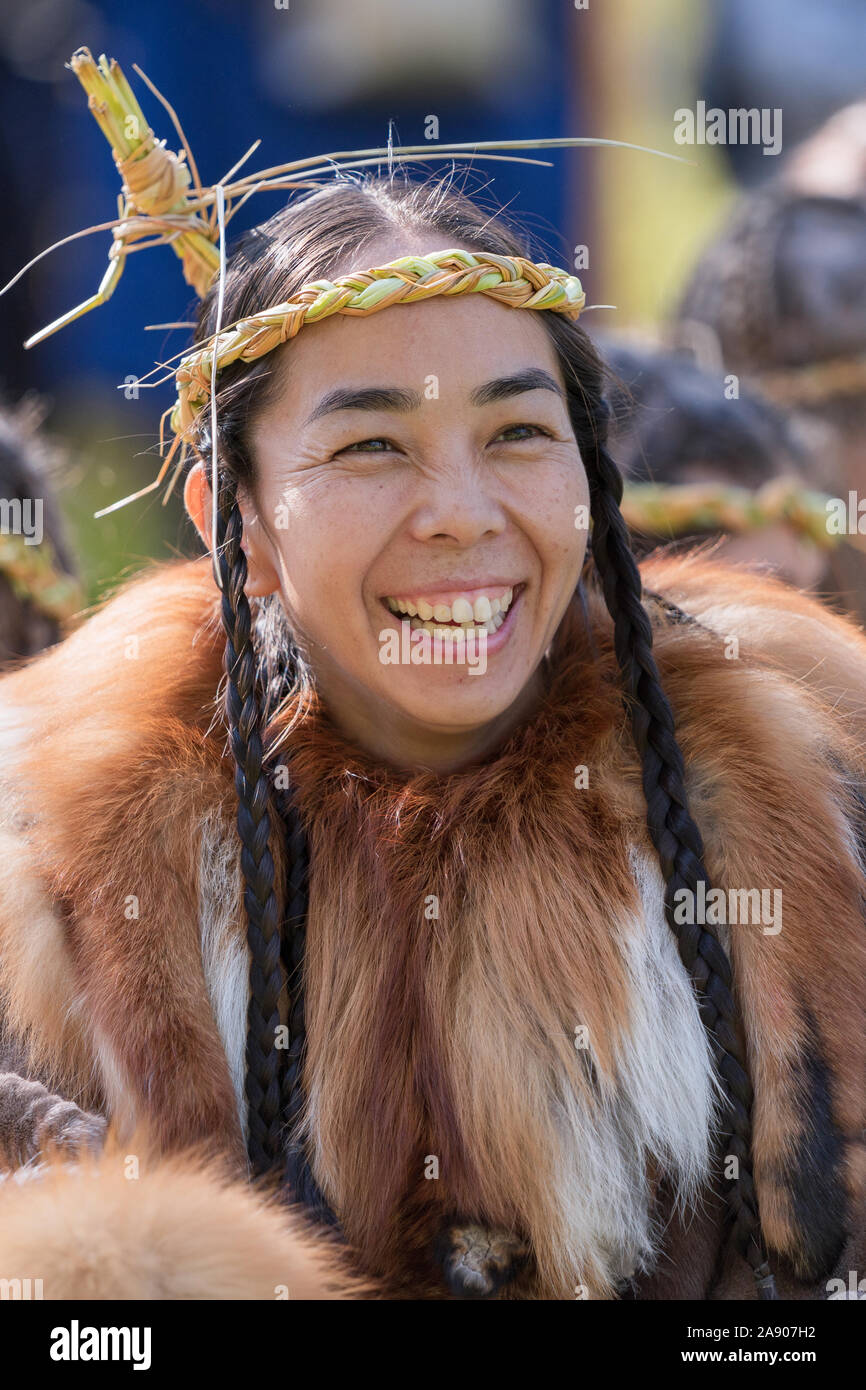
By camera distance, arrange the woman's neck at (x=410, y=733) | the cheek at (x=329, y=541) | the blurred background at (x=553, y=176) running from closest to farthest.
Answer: the cheek at (x=329, y=541) < the woman's neck at (x=410, y=733) < the blurred background at (x=553, y=176)

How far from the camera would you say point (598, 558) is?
58.9 inches

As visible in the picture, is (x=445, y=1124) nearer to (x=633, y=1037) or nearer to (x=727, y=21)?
(x=633, y=1037)

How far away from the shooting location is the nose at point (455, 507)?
4.30 ft

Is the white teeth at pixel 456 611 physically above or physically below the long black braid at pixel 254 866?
above

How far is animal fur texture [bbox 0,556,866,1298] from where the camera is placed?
1.24 metres

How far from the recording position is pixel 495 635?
54.6 inches

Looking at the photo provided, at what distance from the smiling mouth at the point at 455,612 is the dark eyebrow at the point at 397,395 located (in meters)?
0.20

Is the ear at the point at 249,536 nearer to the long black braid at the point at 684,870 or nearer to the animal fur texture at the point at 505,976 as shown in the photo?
the animal fur texture at the point at 505,976

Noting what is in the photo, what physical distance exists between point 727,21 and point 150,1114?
2.28 metres

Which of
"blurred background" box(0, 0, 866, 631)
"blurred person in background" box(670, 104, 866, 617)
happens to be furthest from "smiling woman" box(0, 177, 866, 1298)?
"blurred person in background" box(670, 104, 866, 617)

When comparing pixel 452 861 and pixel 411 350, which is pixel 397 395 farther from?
pixel 452 861

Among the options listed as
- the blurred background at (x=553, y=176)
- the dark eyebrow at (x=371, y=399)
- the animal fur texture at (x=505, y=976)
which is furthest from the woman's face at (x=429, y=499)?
the blurred background at (x=553, y=176)

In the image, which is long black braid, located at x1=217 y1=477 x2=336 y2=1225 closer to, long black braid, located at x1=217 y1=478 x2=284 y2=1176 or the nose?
long black braid, located at x1=217 y1=478 x2=284 y2=1176
